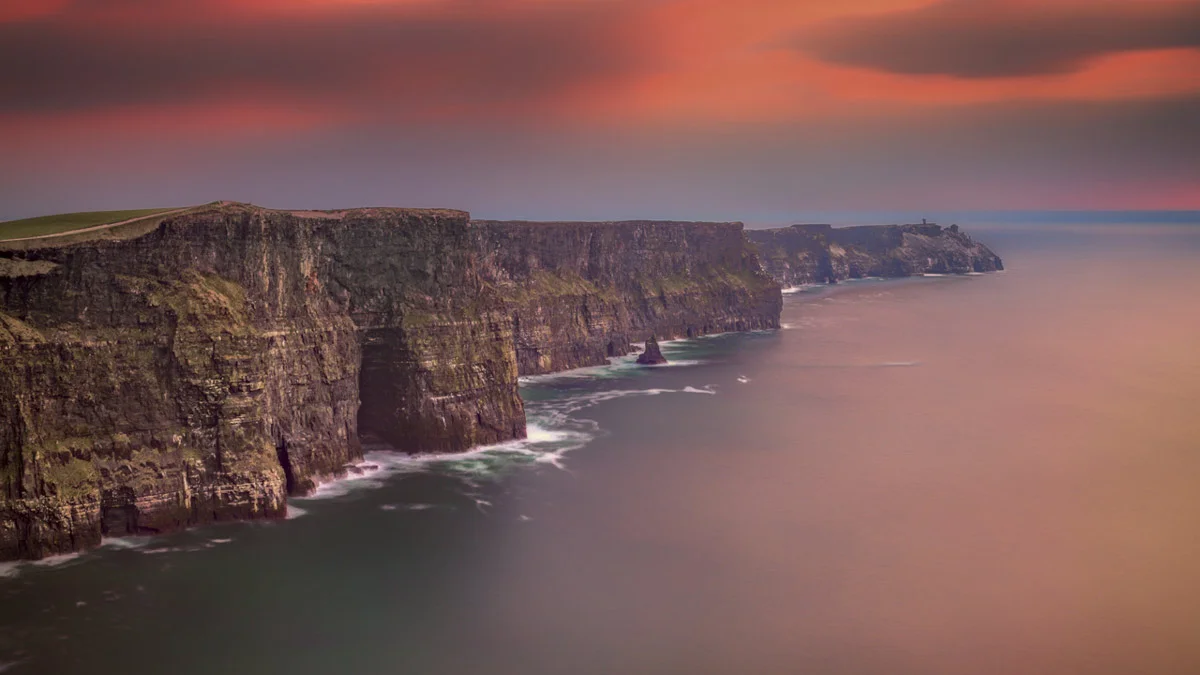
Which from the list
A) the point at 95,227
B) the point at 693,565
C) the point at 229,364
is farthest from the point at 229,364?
the point at 693,565

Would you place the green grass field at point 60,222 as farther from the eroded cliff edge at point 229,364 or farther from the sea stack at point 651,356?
the sea stack at point 651,356

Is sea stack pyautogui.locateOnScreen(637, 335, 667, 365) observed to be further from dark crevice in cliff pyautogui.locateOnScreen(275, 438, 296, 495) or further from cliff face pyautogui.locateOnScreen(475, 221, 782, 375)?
dark crevice in cliff pyautogui.locateOnScreen(275, 438, 296, 495)

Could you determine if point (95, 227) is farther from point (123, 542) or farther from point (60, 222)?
point (123, 542)

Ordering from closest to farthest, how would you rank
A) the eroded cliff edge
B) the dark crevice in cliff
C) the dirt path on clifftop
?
1. the eroded cliff edge
2. the dirt path on clifftop
3. the dark crevice in cliff

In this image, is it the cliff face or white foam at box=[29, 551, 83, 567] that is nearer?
white foam at box=[29, 551, 83, 567]

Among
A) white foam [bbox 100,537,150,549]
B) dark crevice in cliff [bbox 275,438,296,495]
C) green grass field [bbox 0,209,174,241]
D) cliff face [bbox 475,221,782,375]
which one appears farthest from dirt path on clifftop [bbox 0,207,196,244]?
cliff face [bbox 475,221,782,375]

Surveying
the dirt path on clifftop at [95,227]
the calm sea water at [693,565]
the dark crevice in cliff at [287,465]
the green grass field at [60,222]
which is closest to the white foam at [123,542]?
the calm sea water at [693,565]

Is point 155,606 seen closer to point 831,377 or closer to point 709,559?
point 709,559
